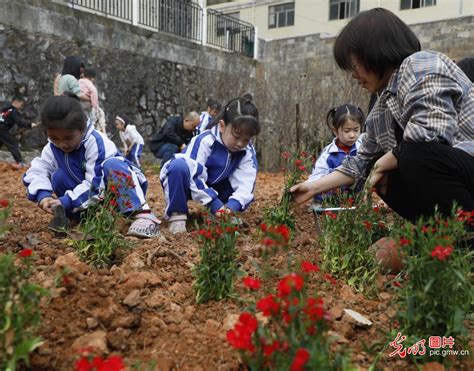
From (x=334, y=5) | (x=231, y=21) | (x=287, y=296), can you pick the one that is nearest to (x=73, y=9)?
(x=231, y=21)

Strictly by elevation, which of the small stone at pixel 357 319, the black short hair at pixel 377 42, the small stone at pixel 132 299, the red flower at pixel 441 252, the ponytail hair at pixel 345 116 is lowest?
the small stone at pixel 357 319

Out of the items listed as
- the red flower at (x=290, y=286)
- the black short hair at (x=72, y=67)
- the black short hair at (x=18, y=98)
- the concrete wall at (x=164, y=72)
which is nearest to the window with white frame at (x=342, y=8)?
the concrete wall at (x=164, y=72)

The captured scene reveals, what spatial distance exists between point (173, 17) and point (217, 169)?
1104cm

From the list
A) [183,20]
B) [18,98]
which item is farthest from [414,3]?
[18,98]

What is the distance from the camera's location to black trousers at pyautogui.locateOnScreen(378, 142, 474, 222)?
2.36 m

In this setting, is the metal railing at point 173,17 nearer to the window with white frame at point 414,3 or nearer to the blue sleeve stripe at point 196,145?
the blue sleeve stripe at point 196,145

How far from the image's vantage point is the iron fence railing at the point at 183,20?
474 inches

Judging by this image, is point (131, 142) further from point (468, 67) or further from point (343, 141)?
point (468, 67)

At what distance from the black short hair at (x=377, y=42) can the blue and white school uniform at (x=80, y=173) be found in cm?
166

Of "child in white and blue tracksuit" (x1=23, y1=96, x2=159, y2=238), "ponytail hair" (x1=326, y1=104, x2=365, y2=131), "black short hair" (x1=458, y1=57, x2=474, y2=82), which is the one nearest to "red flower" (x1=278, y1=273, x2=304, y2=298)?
"child in white and blue tracksuit" (x1=23, y1=96, x2=159, y2=238)

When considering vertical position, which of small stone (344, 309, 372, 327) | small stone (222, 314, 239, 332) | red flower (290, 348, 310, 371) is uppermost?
red flower (290, 348, 310, 371)

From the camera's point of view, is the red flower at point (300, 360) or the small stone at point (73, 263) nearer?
the red flower at point (300, 360)

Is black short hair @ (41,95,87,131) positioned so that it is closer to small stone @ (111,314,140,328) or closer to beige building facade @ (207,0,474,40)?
small stone @ (111,314,140,328)

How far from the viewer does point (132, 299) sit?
194cm
